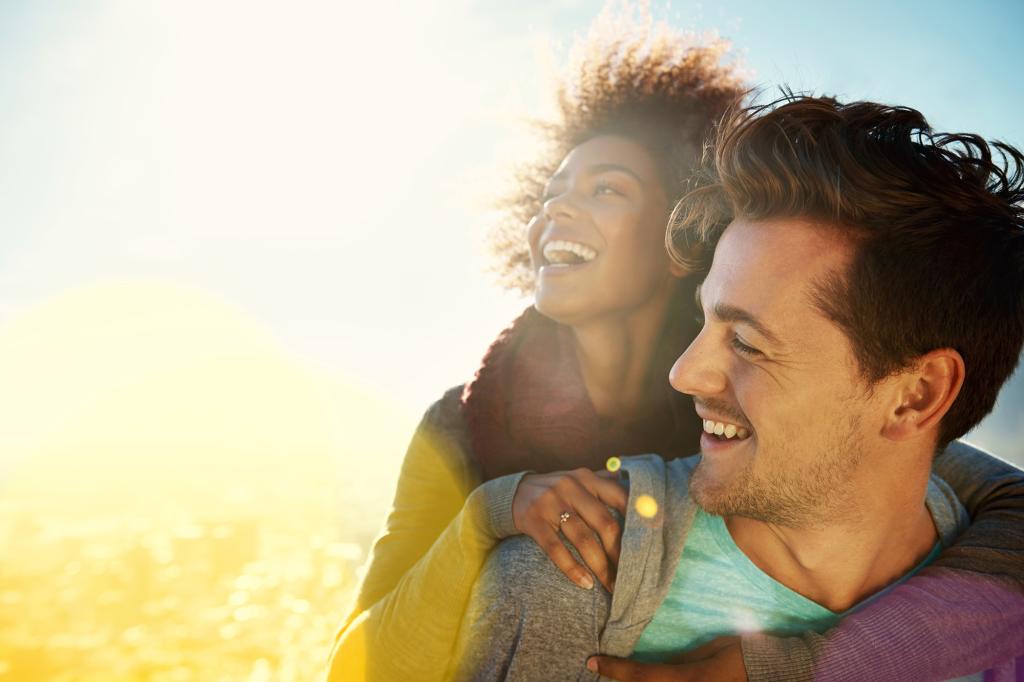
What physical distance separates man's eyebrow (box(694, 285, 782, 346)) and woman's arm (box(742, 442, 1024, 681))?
0.60m

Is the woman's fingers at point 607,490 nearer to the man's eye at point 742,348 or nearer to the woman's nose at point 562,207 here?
the man's eye at point 742,348

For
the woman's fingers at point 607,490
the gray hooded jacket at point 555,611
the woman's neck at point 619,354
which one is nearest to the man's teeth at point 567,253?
the woman's neck at point 619,354

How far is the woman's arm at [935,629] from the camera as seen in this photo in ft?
4.44

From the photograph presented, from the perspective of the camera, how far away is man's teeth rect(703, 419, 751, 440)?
1.58m

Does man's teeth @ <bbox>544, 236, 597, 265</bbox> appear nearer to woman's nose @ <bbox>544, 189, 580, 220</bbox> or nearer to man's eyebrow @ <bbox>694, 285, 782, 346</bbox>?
woman's nose @ <bbox>544, 189, 580, 220</bbox>

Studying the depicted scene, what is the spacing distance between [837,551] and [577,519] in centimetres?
62

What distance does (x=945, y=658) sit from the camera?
141cm

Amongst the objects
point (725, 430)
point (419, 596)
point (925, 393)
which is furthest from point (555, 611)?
point (925, 393)

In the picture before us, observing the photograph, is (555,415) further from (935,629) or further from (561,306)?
(935,629)

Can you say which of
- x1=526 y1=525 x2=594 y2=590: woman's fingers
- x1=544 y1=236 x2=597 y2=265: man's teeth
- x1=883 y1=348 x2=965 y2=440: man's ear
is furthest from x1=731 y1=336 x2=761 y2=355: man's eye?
x1=544 y1=236 x2=597 y2=265: man's teeth

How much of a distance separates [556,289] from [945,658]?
1.57 m

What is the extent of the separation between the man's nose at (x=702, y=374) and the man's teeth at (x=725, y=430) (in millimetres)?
86

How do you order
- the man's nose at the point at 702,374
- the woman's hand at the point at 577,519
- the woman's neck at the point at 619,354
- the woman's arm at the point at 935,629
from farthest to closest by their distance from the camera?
the woman's neck at the point at 619,354, the man's nose at the point at 702,374, the woman's hand at the point at 577,519, the woman's arm at the point at 935,629

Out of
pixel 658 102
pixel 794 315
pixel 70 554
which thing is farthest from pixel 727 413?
pixel 70 554
